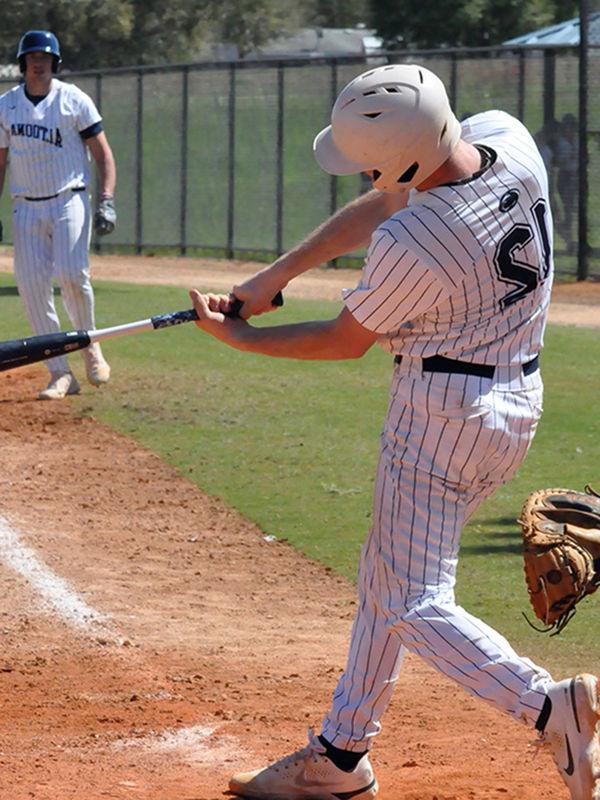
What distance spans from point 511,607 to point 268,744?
186cm

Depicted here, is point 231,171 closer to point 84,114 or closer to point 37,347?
point 84,114

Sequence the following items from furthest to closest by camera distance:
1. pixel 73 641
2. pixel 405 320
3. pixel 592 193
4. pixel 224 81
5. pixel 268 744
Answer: pixel 224 81 → pixel 592 193 → pixel 73 641 → pixel 268 744 → pixel 405 320

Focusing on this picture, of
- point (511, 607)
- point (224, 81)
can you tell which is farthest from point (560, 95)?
point (511, 607)

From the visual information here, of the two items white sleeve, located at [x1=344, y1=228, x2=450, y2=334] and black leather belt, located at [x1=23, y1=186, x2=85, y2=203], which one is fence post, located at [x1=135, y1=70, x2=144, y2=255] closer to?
black leather belt, located at [x1=23, y1=186, x2=85, y2=203]

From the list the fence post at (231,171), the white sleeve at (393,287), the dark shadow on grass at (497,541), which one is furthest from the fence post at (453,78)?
the white sleeve at (393,287)

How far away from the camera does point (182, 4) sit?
42.2 m

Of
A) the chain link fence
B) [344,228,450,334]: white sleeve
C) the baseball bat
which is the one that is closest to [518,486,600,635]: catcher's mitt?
[344,228,450,334]: white sleeve

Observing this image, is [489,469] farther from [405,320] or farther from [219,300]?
[219,300]

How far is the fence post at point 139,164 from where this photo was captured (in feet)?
77.1

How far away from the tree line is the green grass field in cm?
2541

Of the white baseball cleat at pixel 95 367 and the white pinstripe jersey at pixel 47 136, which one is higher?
the white pinstripe jersey at pixel 47 136

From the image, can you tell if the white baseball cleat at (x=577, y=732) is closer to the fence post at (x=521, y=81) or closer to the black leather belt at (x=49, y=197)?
the black leather belt at (x=49, y=197)

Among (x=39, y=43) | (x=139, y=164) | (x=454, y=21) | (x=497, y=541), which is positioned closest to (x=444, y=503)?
(x=497, y=541)

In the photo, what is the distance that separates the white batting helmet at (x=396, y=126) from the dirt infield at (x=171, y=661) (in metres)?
1.77
